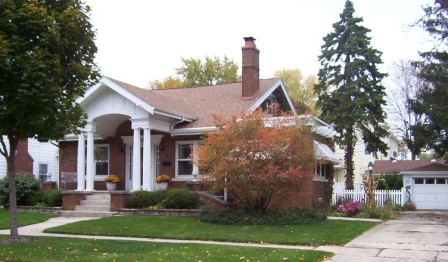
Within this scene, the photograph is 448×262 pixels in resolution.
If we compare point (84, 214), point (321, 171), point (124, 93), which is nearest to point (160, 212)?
point (84, 214)

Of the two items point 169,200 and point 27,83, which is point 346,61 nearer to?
point 169,200

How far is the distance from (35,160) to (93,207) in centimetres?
1713

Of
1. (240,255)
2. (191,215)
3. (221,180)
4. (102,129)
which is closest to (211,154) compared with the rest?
(221,180)

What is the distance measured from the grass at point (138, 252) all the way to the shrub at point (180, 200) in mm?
6028

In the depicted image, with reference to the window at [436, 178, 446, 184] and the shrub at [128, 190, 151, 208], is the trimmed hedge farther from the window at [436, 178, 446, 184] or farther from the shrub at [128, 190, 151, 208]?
the window at [436, 178, 446, 184]

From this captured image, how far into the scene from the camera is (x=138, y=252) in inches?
461

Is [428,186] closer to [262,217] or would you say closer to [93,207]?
[262,217]

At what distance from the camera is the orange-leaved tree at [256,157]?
1633cm

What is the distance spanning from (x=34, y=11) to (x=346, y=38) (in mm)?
21324

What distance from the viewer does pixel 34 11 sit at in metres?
11.9

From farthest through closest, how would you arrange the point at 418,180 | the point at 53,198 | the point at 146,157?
the point at 418,180 → the point at 53,198 → the point at 146,157

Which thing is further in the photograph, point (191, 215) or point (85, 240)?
point (191, 215)

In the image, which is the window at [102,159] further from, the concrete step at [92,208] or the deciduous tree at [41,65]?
the deciduous tree at [41,65]

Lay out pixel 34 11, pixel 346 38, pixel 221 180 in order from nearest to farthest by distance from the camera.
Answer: pixel 34 11 → pixel 221 180 → pixel 346 38
